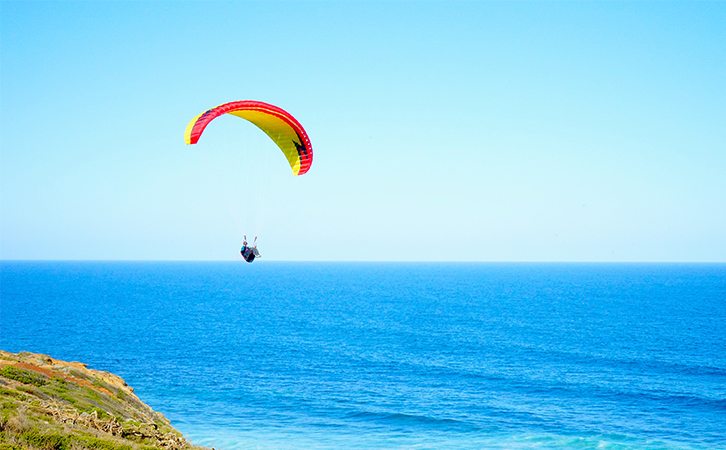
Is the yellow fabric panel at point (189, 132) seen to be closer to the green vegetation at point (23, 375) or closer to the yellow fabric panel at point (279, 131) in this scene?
the yellow fabric panel at point (279, 131)

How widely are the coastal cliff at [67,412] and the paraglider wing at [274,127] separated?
10799mm

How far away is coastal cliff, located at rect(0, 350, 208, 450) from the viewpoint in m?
11.7

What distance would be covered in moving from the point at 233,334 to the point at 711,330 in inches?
2463

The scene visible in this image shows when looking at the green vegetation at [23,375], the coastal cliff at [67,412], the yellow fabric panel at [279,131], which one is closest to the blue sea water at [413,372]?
the coastal cliff at [67,412]

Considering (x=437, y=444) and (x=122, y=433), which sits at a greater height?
(x=122, y=433)

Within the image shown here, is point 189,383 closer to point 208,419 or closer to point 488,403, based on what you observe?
point 208,419

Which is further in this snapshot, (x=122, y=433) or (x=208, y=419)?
(x=208, y=419)

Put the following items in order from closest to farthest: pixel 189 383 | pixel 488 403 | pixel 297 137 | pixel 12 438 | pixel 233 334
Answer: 1. pixel 12 438
2. pixel 297 137
3. pixel 488 403
4. pixel 189 383
5. pixel 233 334

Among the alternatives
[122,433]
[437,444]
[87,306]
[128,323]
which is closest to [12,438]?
[122,433]

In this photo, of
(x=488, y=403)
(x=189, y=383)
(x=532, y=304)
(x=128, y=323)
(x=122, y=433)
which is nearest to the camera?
(x=122, y=433)

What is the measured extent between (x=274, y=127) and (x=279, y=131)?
0.33 meters

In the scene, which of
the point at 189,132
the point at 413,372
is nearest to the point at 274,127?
the point at 189,132

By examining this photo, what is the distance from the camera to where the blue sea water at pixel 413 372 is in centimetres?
3216

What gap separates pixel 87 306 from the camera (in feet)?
310
